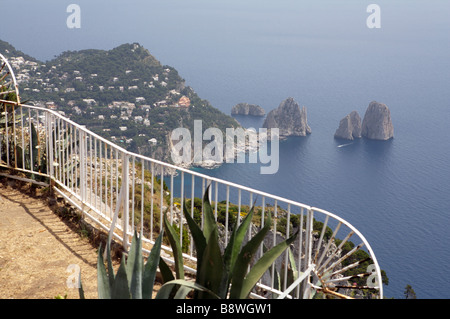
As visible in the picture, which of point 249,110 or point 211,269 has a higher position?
point 211,269

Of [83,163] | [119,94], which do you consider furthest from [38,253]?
[119,94]

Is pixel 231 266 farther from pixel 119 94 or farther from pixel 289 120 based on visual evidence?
pixel 289 120

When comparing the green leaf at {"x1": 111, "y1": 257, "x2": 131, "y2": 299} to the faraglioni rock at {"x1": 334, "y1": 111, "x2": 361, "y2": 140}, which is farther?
the faraglioni rock at {"x1": 334, "y1": 111, "x2": 361, "y2": 140}

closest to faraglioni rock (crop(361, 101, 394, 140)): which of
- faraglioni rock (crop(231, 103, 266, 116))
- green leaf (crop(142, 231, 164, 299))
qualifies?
faraglioni rock (crop(231, 103, 266, 116))

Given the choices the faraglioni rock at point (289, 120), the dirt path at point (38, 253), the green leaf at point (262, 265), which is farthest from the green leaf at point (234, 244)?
the faraglioni rock at point (289, 120)

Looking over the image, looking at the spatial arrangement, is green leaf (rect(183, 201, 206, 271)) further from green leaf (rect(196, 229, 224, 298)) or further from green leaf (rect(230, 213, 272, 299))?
green leaf (rect(230, 213, 272, 299))

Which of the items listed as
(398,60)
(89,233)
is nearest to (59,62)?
(89,233)
